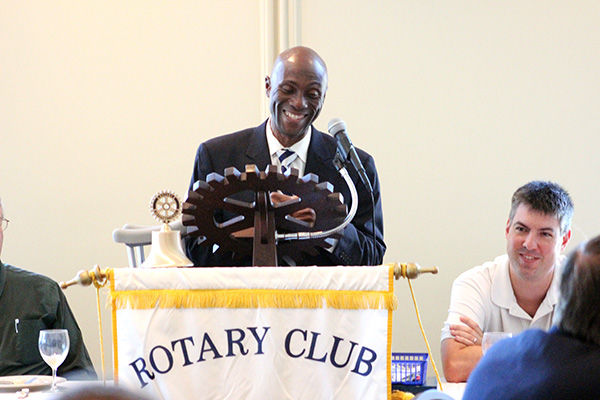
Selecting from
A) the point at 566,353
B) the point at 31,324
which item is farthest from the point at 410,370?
the point at 31,324

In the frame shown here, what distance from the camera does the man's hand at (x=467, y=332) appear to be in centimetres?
270

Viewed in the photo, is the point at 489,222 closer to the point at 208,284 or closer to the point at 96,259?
the point at 96,259

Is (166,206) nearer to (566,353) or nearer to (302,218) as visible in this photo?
(302,218)

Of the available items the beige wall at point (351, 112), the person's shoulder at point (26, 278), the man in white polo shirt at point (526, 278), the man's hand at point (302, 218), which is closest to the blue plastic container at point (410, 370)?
the man's hand at point (302, 218)

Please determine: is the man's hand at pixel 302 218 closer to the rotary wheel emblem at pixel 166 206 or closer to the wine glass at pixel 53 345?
the rotary wheel emblem at pixel 166 206

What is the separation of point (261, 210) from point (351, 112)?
7.88 feet

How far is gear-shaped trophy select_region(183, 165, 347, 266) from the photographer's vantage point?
1.87 metres

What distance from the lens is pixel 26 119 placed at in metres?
4.37

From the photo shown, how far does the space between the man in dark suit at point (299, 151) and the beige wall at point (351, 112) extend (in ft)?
6.12

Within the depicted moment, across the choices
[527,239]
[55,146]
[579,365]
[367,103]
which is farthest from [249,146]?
[55,146]

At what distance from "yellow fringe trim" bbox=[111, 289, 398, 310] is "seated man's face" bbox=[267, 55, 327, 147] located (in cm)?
63

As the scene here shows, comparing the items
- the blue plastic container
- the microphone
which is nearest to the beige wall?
the blue plastic container

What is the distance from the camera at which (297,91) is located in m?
2.29

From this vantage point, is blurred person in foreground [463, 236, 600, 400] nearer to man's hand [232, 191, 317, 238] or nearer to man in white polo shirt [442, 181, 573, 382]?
man's hand [232, 191, 317, 238]
